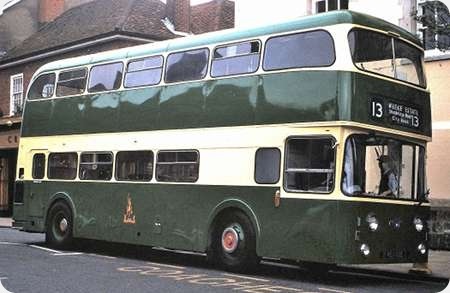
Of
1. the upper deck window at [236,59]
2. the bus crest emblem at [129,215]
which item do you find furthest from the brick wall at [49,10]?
the upper deck window at [236,59]

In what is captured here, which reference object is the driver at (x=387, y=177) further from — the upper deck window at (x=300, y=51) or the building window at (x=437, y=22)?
the building window at (x=437, y=22)

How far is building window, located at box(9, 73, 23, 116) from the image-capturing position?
104ft

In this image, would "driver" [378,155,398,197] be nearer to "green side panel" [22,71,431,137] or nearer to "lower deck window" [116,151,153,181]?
"green side panel" [22,71,431,137]

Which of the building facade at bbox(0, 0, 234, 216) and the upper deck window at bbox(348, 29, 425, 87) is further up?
the building facade at bbox(0, 0, 234, 216)

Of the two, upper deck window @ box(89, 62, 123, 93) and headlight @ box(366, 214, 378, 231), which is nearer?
headlight @ box(366, 214, 378, 231)

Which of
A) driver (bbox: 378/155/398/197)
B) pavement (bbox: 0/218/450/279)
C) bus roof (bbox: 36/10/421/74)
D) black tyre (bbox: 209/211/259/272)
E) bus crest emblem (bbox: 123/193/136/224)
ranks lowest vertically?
pavement (bbox: 0/218/450/279)

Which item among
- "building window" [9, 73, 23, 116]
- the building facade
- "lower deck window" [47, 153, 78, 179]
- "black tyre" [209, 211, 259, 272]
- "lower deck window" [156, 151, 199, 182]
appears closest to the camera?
"black tyre" [209, 211, 259, 272]

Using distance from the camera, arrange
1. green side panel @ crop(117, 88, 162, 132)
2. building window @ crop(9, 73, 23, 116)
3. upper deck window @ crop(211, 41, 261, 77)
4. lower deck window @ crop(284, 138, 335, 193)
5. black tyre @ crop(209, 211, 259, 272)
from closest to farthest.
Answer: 1. lower deck window @ crop(284, 138, 335, 193)
2. black tyre @ crop(209, 211, 259, 272)
3. upper deck window @ crop(211, 41, 261, 77)
4. green side panel @ crop(117, 88, 162, 132)
5. building window @ crop(9, 73, 23, 116)

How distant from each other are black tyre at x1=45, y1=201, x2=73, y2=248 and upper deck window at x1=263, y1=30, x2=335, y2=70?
Answer: 6.30 m

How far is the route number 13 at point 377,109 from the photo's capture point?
10604mm

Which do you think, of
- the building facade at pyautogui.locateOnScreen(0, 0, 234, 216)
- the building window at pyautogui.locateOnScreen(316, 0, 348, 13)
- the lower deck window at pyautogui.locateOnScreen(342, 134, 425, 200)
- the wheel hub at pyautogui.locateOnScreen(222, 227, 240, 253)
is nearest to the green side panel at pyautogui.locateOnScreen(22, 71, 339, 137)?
the lower deck window at pyautogui.locateOnScreen(342, 134, 425, 200)

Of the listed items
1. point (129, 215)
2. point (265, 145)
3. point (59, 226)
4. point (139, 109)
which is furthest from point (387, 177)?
point (59, 226)

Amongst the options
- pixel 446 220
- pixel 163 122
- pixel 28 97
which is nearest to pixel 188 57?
pixel 163 122

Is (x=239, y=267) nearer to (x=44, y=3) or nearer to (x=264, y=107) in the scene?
(x=264, y=107)
